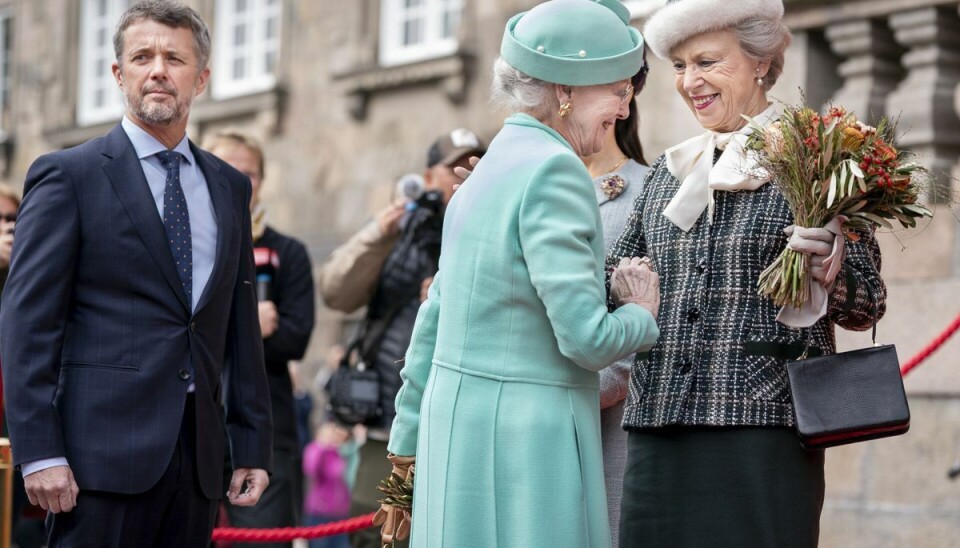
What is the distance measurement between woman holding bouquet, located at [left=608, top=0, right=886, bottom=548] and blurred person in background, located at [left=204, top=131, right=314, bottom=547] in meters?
2.35

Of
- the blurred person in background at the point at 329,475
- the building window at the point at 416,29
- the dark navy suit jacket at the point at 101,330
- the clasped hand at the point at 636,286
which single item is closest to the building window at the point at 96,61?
the building window at the point at 416,29

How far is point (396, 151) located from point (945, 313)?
6.07m

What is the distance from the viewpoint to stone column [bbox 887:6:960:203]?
777 centimetres

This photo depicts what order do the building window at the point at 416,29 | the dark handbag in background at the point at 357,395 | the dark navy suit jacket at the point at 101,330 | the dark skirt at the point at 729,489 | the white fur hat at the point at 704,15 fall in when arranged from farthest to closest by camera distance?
the building window at the point at 416,29, the dark handbag in background at the point at 357,395, the white fur hat at the point at 704,15, the dark navy suit jacket at the point at 101,330, the dark skirt at the point at 729,489

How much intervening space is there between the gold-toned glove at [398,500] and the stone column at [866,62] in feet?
14.8

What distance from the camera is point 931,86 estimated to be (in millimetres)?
7832

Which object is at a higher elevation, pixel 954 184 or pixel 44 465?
pixel 954 184

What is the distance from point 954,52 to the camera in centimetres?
794

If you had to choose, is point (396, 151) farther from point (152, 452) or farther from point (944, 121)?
point (152, 452)

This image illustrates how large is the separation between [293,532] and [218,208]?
1967 millimetres

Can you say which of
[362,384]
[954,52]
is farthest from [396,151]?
[362,384]

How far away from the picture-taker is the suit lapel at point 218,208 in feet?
14.6

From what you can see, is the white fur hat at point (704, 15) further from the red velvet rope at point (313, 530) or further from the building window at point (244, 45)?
the building window at point (244, 45)

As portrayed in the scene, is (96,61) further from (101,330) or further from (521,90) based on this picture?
(521,90)
